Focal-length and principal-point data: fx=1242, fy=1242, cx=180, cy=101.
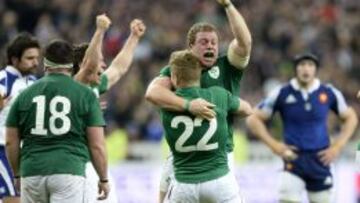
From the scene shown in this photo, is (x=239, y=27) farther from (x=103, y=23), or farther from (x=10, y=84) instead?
(x=10, y=84)

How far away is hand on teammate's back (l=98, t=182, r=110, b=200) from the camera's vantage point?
434 inches

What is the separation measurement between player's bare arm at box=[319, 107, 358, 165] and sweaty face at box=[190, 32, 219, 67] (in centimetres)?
405

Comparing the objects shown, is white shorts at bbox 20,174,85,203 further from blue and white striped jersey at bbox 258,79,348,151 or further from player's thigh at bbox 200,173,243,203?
blue and white striped jersey at bbox 258,79,348,151

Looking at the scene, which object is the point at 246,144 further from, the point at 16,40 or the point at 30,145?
the point at 30,145

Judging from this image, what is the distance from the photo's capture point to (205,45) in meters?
11.4

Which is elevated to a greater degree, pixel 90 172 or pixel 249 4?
pixel 249 4

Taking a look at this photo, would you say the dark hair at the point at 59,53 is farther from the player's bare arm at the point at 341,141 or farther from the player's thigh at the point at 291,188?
the player's bare arm at the point at 341,141

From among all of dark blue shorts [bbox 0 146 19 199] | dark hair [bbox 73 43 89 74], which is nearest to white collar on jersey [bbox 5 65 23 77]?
dark blue shorts [bbox 0 146 19 199]

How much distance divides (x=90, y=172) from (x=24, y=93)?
1335 mm

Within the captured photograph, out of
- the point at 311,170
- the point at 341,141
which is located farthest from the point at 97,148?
the point at 341,141

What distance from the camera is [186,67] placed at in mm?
10344

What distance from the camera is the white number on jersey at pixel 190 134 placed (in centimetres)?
1049

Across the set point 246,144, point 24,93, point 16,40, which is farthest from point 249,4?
point 24,93

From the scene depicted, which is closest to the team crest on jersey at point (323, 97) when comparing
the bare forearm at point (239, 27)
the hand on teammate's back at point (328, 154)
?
the hand on teammate's back at point (328, 154)
